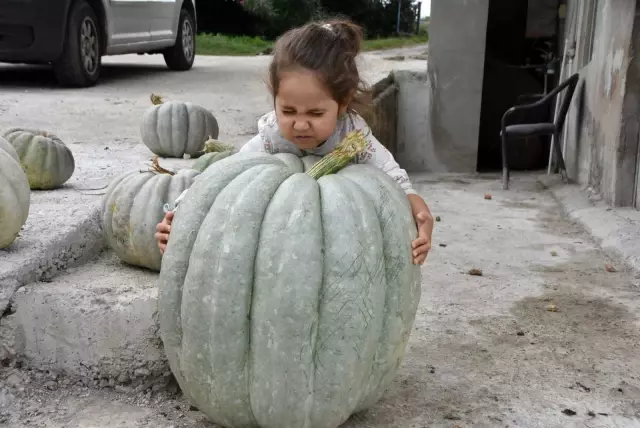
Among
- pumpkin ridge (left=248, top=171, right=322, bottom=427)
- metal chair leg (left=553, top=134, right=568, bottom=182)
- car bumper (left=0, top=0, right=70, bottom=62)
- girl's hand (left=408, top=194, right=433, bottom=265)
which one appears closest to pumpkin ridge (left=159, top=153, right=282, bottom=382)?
pumpkin ridge (left=248, top=171, right=322, bottom=427)

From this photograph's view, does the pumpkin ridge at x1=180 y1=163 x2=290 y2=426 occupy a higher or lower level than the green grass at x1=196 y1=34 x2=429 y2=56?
lower

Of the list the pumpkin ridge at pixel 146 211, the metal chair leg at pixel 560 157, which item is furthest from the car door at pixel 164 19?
the pumpkin ridge at pixel 146 211

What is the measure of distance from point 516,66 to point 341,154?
8.13m

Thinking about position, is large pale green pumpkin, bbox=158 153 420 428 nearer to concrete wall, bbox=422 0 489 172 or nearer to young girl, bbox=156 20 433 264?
young girl, bbox=156 20 433 264

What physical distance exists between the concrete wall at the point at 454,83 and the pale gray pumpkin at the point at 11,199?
248 inches

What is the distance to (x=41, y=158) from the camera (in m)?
3.36

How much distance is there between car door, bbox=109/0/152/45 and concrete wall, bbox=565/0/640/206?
15.6ft

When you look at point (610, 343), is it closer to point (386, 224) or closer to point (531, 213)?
point (386, 224)

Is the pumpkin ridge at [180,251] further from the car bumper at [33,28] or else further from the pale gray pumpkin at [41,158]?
the car bumper at [33,28]

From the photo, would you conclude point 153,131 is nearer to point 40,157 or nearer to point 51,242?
point 40,157

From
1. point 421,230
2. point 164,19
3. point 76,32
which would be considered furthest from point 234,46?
point 421,230

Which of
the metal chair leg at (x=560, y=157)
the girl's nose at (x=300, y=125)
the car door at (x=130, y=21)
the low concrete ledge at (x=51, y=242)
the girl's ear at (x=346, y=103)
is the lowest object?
the metal chair leg at (x=560, y=157)

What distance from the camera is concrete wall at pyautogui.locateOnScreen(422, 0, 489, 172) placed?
806cm

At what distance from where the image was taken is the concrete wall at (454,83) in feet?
26.5
